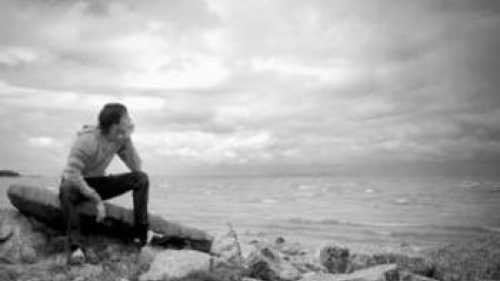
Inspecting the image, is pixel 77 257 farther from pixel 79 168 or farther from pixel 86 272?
pixel 79 168

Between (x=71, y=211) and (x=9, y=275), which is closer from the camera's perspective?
(x=9, y=275)

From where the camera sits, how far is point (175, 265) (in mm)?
5879

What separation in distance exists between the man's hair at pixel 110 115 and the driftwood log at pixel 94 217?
121 centimetres

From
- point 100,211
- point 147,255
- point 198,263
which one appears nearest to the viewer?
point 198,263

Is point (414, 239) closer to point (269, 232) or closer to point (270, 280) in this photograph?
point (269, 232)

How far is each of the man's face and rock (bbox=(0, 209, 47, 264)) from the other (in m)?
2.25

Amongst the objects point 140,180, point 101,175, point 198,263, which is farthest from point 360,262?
point 101,175

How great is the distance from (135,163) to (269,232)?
43.7 ft

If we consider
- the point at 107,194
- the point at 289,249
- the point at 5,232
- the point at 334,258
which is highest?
the point at 107,194

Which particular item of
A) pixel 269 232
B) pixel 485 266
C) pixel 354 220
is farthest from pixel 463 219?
pixel 485 266

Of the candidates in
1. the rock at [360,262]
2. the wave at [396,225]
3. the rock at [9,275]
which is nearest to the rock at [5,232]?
the rock at [9,275]

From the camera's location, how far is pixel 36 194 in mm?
7508

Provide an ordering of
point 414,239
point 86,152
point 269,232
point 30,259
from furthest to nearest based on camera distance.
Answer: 1. point 269,232
2. point 414,239
3. point 30,259
4. point 86,152

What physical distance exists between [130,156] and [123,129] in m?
0.62
